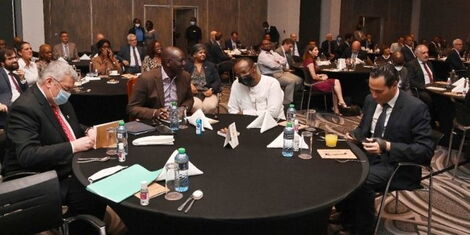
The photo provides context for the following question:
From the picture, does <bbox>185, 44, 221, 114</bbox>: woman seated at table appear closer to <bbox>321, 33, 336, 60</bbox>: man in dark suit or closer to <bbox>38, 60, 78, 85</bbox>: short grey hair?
<bbox>38, 60, 78, 85</bbox>: short grey hair

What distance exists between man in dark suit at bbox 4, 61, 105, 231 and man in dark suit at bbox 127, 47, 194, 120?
3.73ft

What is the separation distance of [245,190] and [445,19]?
65.6 feet

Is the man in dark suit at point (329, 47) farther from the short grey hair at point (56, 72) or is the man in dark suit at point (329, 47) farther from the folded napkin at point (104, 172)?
the folded napkin at point (104, 172)

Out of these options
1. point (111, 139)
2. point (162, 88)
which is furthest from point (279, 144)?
point (162, 88)

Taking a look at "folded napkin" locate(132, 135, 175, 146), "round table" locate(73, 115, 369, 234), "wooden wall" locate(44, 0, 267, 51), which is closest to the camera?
"round table" locate(73, 115, 369, 234)

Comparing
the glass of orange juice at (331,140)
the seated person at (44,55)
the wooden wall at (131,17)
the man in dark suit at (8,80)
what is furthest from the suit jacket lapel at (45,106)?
the wooden wall at (131,17)

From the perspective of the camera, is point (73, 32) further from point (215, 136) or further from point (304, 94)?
point (215, 136)

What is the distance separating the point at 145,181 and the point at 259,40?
1530 cm

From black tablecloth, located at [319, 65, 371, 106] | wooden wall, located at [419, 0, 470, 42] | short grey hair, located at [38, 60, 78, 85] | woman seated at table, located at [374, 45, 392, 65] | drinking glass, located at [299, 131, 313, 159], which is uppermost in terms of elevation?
wooden wall, located at [419, 0, 470, 42]

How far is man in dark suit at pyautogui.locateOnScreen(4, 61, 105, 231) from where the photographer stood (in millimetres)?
2949

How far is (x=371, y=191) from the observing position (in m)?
3.29

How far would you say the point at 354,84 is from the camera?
8.89 m

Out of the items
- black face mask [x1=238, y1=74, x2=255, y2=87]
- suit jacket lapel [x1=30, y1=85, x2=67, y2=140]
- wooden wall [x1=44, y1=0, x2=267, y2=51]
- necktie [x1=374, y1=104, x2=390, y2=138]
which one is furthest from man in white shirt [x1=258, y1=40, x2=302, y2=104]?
wooden wall [x1=44, y1=0, x2=267, y2=51]

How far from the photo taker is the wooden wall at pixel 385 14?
18.5 m
